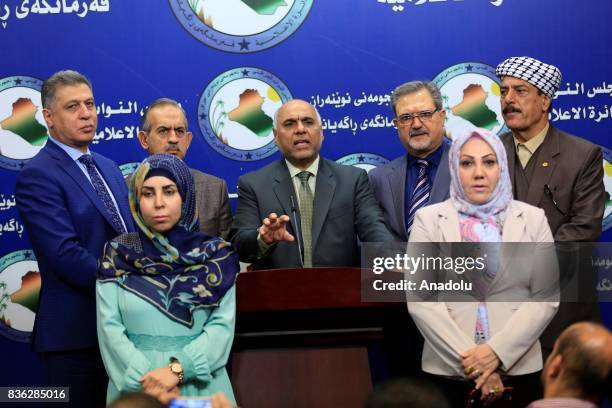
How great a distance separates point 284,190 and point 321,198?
0.17 m

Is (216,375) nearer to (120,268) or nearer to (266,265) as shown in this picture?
(120,268)

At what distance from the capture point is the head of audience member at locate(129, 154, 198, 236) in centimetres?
345

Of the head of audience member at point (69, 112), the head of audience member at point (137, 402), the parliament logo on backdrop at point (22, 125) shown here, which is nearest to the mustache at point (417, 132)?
the head of audience member at point (69, 112)

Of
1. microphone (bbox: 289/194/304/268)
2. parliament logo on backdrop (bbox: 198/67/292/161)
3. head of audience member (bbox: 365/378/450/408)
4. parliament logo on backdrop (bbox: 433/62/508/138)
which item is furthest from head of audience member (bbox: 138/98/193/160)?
head of audience member (bbox: 365/378/450/408)

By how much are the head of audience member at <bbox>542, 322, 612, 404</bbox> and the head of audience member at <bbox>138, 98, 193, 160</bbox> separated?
2.55 m

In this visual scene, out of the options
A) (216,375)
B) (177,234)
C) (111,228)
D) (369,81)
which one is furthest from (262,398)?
(369,81)

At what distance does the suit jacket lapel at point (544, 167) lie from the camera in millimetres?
4203

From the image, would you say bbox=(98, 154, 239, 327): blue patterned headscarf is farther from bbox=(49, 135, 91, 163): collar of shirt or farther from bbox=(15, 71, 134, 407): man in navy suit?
bbox=(49, 135, 91, 163): collar of shirt

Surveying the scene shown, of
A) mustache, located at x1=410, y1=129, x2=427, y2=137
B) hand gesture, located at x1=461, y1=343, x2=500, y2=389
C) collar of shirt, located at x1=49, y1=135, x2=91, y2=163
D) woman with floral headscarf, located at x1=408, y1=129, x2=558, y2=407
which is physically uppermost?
mustache, located at x1=410, y1=129, x2=427, y2=137

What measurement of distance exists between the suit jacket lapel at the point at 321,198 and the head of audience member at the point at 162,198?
29.4 inches

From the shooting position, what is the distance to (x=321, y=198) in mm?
4211

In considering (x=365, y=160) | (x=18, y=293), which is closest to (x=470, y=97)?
(x=365, y=160)

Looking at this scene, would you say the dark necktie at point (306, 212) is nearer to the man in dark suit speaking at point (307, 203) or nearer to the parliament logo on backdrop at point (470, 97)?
the man in dark suit speaking at point (307, 203)

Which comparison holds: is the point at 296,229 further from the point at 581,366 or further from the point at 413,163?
the point at 581,366
